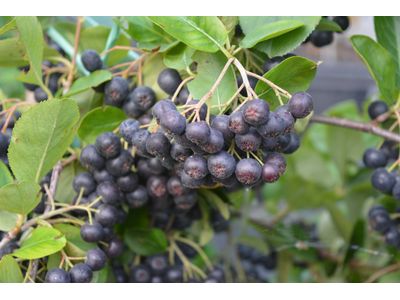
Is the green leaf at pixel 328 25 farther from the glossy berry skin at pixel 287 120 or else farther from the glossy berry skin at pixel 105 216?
the glossy berry skin at pixel 105 216

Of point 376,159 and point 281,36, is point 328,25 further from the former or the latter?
point 376,159

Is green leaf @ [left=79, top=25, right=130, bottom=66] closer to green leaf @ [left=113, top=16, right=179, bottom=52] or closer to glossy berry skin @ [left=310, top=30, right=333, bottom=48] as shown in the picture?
green leaf @ [left=113, top=16, right=179, bottom=52]

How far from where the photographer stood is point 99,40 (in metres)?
0.79

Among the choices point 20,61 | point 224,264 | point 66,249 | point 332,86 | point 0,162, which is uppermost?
point 20,61

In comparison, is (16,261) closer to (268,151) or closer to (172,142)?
(172,142)

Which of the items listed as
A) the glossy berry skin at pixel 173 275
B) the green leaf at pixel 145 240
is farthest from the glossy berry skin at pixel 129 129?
the glossy berry skin at pixel 173 275

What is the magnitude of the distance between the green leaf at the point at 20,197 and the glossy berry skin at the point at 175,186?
21cm

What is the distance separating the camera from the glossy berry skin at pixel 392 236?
0.80 m

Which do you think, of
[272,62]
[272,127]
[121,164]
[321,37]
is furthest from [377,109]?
[121,164]

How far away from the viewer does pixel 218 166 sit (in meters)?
0.44

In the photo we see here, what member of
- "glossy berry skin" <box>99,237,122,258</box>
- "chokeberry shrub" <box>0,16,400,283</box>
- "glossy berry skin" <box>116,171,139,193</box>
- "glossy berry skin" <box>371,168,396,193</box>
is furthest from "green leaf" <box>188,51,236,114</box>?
"glossy berry skin" <box>371,168,396,193</box>

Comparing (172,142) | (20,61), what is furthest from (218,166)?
(20,61)

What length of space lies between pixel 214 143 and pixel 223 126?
37 mm

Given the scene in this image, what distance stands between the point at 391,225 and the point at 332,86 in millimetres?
3831
